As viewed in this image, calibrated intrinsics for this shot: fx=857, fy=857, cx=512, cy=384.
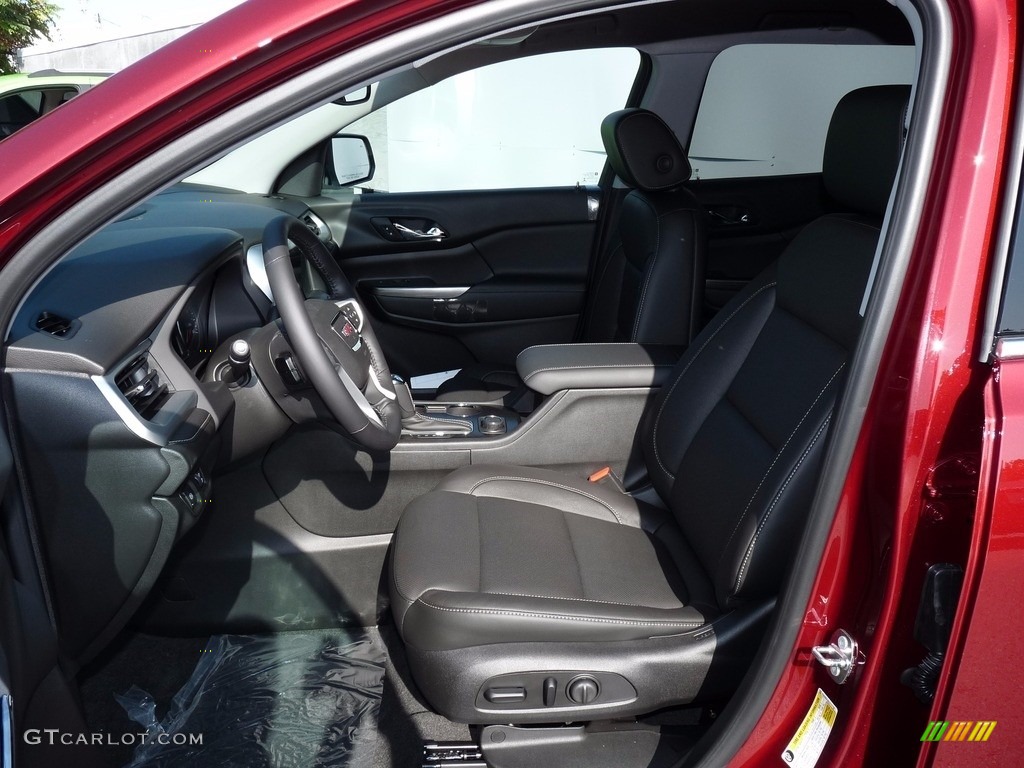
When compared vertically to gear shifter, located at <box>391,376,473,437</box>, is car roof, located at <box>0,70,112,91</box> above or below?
above

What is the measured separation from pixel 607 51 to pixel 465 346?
3.97 ft

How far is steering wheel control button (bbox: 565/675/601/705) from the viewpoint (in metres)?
1.41

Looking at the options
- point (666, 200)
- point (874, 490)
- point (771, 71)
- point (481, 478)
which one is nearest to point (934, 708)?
point (874, 490)

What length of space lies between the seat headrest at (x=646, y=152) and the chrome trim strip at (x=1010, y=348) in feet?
5.72

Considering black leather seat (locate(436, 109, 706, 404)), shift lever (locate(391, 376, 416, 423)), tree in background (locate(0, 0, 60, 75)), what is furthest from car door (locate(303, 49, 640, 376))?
tree in background (locate(0, 0, 60, 75))

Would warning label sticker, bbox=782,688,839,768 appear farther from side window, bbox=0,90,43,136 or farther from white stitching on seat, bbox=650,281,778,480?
side window, bbox=0,90,43,136

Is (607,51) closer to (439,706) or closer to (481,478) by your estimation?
(481,478)

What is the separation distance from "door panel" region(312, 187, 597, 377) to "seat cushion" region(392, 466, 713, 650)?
1.40 meters

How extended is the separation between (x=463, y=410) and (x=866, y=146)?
1.24m

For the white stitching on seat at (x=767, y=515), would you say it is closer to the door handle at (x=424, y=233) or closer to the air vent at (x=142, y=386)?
the air vent at (x=142, y=386)

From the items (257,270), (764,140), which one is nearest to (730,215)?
(764,140)

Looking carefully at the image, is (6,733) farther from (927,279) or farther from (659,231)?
(659,231)

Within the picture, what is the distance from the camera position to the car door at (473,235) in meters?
3.27

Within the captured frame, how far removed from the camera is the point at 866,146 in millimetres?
1438
